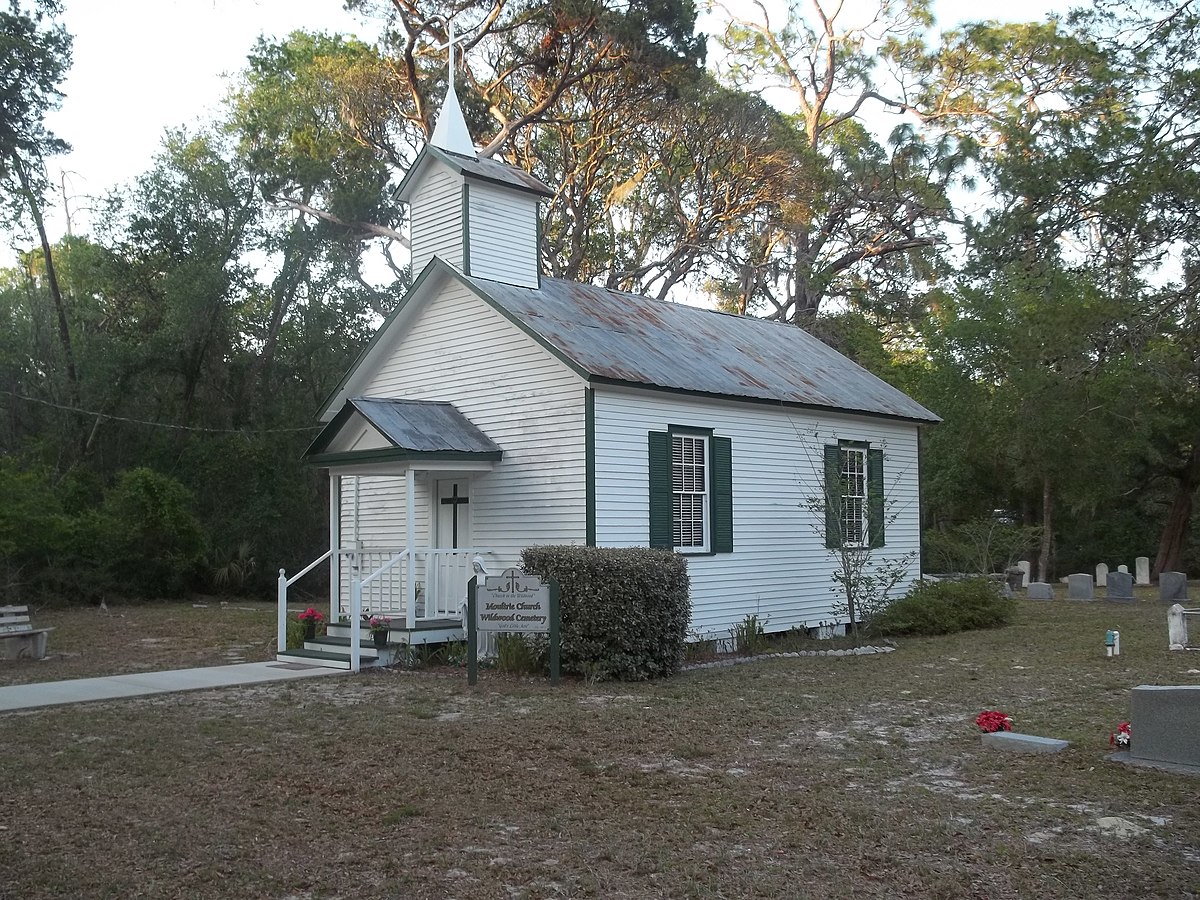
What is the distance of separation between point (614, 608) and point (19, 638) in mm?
8363

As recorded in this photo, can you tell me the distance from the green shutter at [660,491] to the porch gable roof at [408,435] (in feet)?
6.90

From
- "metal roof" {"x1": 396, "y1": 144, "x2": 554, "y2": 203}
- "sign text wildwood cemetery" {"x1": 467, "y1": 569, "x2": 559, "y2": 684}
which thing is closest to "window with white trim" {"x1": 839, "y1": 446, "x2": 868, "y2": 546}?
"sign text wildwood cemetery" {"x1": 467, "y1": 569, "x2": 559, "y2": 684}

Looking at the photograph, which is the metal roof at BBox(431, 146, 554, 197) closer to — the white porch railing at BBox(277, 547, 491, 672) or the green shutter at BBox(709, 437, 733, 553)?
the green shutter at BBox(709, 437, 733, 553)

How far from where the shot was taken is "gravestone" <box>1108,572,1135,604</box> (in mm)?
22828

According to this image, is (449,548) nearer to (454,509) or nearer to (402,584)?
(454,509)

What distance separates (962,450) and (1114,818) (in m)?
25.6

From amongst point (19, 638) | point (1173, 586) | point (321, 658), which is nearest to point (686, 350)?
point (321, 658)

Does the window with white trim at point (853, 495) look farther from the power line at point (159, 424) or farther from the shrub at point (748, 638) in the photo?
the power line at point (159, 424)

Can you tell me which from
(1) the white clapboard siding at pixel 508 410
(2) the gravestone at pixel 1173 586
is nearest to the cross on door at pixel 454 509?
(1) the white clapboard siding at pixel 508 410

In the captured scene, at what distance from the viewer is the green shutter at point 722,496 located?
51.7 feet

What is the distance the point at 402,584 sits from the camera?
16719mm

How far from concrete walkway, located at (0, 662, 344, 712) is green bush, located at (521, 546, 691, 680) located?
2.97m

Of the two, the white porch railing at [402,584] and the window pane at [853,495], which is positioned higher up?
the window pane at [853,495]

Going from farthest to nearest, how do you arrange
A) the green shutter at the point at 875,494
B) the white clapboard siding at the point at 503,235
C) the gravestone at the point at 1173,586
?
the gravestone at the point at 1173,586
the green shutter at the point at 875,494
the white clapboard siding at the point at 503,235
